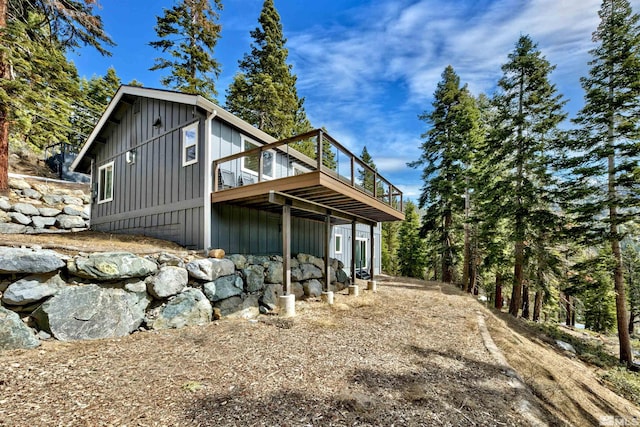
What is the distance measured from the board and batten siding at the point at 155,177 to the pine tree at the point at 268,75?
8561mm

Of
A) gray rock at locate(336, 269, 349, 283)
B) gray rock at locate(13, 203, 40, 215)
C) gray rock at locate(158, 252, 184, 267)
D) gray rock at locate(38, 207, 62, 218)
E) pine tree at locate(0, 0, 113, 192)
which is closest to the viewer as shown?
gray rock at locate(158, 252, 184, 267)

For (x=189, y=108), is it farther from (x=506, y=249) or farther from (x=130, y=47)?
(x=506, y=249)

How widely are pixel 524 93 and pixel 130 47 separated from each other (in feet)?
64.4

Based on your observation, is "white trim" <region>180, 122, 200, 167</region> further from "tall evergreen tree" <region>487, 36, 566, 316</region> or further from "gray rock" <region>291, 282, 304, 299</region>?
"tall evergreen tree" <region>487, 36, 566, 316</region>

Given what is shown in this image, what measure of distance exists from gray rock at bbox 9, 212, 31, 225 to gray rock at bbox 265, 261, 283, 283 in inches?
457

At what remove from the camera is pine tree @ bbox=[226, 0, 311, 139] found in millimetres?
17031

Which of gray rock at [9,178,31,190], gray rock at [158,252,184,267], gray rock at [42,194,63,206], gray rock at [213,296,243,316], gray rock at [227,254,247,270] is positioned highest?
gray rock at [9,178,31,190]

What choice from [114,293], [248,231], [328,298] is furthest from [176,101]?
[328,298]

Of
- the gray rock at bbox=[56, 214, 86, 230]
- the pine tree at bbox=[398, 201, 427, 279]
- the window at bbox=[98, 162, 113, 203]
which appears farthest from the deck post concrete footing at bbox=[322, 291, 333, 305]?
the pine tree at bbox=[398, 201, 427, 279]

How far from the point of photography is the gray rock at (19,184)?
12.9m

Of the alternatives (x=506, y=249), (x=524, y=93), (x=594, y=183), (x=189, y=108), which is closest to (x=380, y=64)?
(x=524, y=93)

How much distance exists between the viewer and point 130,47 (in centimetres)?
1453

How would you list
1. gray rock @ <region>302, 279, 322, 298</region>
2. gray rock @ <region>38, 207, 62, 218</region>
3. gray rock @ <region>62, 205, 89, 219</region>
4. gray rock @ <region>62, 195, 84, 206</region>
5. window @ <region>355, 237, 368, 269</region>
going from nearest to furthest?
gray rock @ <region>302, 279, 322, 298</region>, gray rock @ <region>38, 207, 62, 218</region>, gray rock @ <region>62, 205, 89, 219</region>, gray rock @ <region>62, 195, 84, 206</region>, window @ <region>355, 237, 368, 269</region>

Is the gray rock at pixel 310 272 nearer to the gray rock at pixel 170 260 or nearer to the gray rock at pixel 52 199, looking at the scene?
the gray rock at pixel 170 260
